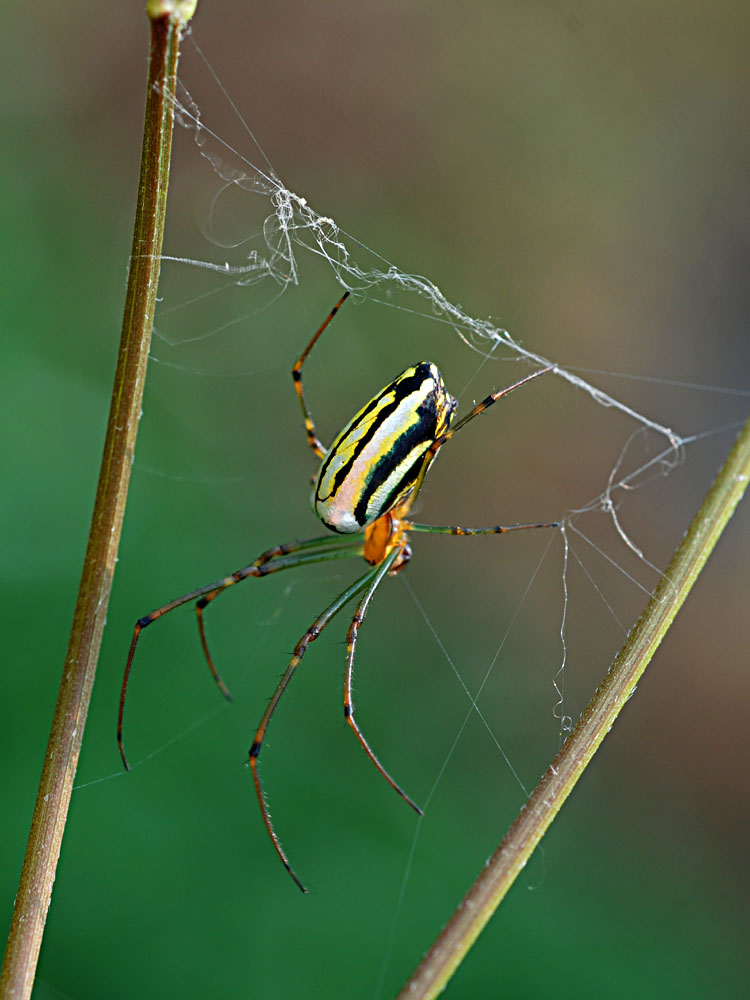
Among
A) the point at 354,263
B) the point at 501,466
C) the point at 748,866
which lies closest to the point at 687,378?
the point at 501,466

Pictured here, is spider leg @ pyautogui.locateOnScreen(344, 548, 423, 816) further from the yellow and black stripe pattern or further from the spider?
the yellow and black stripe pattern

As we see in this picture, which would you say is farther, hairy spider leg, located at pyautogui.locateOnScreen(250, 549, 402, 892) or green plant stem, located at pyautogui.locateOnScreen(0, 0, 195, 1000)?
hairy spider leg, located at pyautogui.locateOnScreen(250, 549, 402, 892)

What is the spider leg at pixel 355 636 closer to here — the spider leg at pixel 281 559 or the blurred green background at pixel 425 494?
the spider leg at pixel 281 559

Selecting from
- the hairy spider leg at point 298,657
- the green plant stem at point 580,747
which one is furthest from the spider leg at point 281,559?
the green plant stem at point 580,747

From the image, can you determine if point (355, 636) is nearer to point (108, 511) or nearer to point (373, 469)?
point (373, 469)

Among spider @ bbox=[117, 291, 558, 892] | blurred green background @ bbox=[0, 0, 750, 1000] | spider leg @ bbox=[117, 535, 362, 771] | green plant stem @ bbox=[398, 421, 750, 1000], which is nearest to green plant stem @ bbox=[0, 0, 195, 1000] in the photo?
green plant stem @ bbox=[398, 421, 750, 1000]

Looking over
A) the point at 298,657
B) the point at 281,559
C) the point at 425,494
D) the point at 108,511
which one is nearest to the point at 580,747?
the point at 108,511

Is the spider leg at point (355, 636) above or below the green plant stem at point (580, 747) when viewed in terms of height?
below
